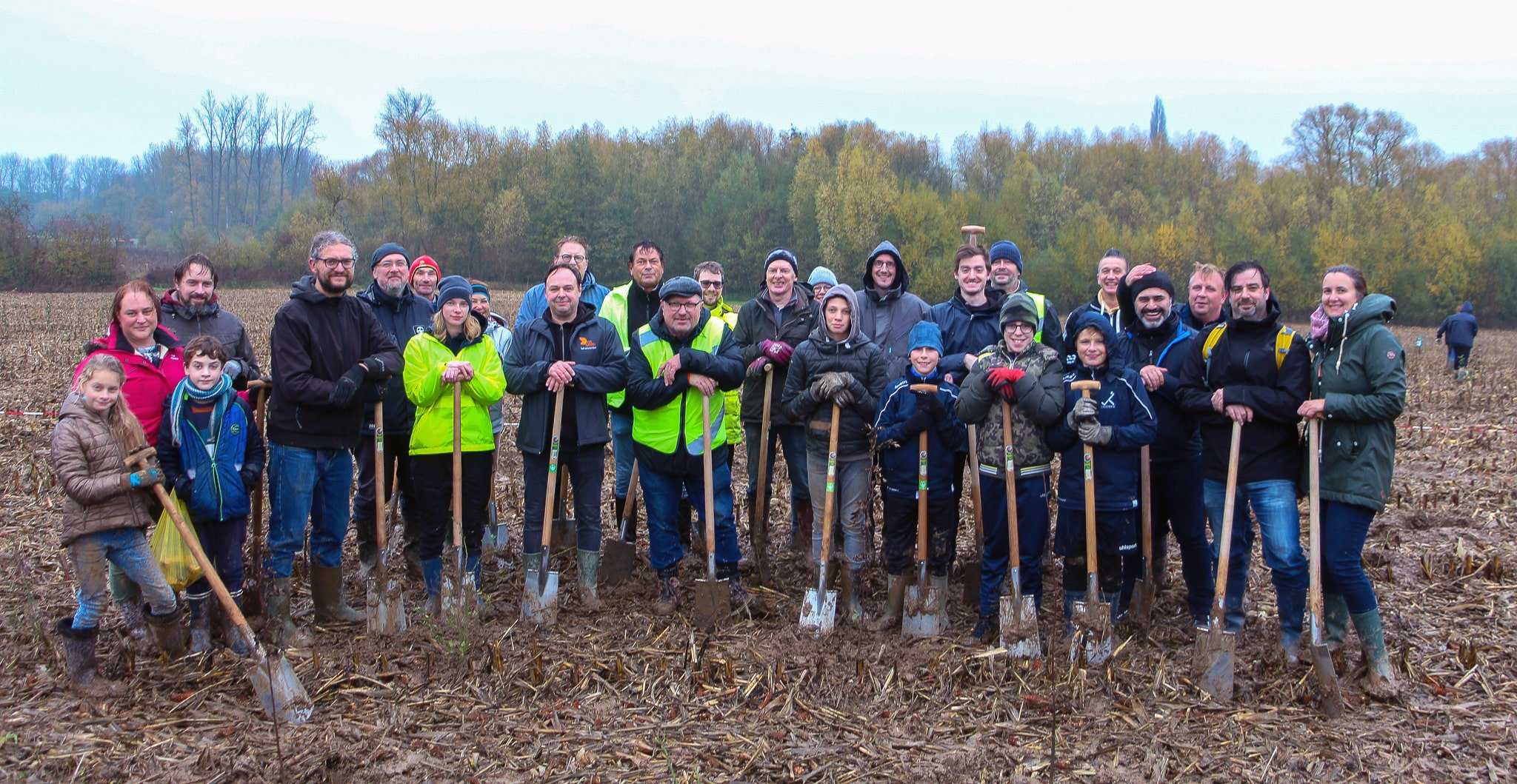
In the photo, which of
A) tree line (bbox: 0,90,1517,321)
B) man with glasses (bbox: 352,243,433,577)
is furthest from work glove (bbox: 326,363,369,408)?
tree line (bbox: 0,90,1517,321)

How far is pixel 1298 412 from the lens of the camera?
528 cm

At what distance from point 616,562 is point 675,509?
714 mm

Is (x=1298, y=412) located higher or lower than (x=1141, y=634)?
higher

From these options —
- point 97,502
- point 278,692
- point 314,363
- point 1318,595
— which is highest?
point 314,363

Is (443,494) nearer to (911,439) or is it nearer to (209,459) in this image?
(209,459)

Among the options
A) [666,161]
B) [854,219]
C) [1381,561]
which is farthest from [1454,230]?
[1381,561]

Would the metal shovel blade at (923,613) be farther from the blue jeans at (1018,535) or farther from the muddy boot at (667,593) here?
the muddy boot at (667,593)

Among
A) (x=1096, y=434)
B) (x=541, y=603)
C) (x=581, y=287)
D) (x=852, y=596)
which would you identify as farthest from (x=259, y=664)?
(x=1096, y=434)

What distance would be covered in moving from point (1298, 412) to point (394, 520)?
6147 mm

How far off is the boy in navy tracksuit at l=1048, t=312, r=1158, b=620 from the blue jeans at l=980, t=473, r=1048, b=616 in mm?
135

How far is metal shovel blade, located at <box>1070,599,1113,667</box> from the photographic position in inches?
217

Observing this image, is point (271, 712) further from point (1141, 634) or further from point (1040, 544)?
point (1141, 634)

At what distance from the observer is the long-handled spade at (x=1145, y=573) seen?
6105 millimetres

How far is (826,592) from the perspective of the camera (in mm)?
6102
